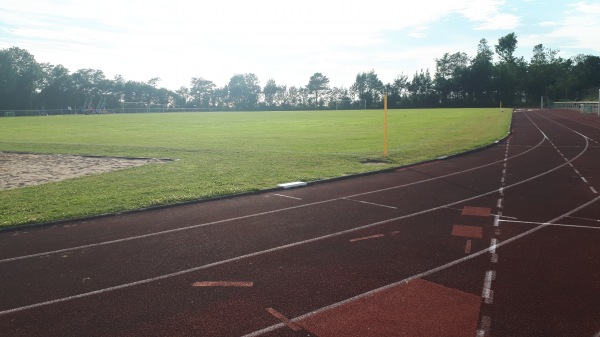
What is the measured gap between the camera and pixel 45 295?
5.85 metres

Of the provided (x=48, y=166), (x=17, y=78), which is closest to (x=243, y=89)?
(x=17, y=78)

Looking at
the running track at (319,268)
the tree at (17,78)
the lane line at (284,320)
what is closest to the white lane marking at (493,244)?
the running track at (319,268)

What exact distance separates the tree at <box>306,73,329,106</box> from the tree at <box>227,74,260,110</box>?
63.2 ft

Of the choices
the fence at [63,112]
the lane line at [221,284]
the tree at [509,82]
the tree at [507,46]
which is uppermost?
the tree at [507,46]

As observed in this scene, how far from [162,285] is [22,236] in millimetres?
4352

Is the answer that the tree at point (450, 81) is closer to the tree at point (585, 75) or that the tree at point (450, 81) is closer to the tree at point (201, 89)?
the tree at point (585, 75)

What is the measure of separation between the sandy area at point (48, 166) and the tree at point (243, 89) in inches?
4852

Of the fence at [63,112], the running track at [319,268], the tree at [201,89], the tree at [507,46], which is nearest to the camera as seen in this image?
the running track at [319,268]

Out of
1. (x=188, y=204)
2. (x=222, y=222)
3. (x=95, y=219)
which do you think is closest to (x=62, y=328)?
(x=222, y=222)

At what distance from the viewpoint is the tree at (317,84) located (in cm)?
14225

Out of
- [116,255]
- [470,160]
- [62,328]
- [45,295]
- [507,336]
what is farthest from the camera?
[470,160]

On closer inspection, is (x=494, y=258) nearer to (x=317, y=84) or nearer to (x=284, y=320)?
(x=284, y=320)

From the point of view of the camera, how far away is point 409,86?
113m

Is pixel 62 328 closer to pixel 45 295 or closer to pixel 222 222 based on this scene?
pixel 45 295
